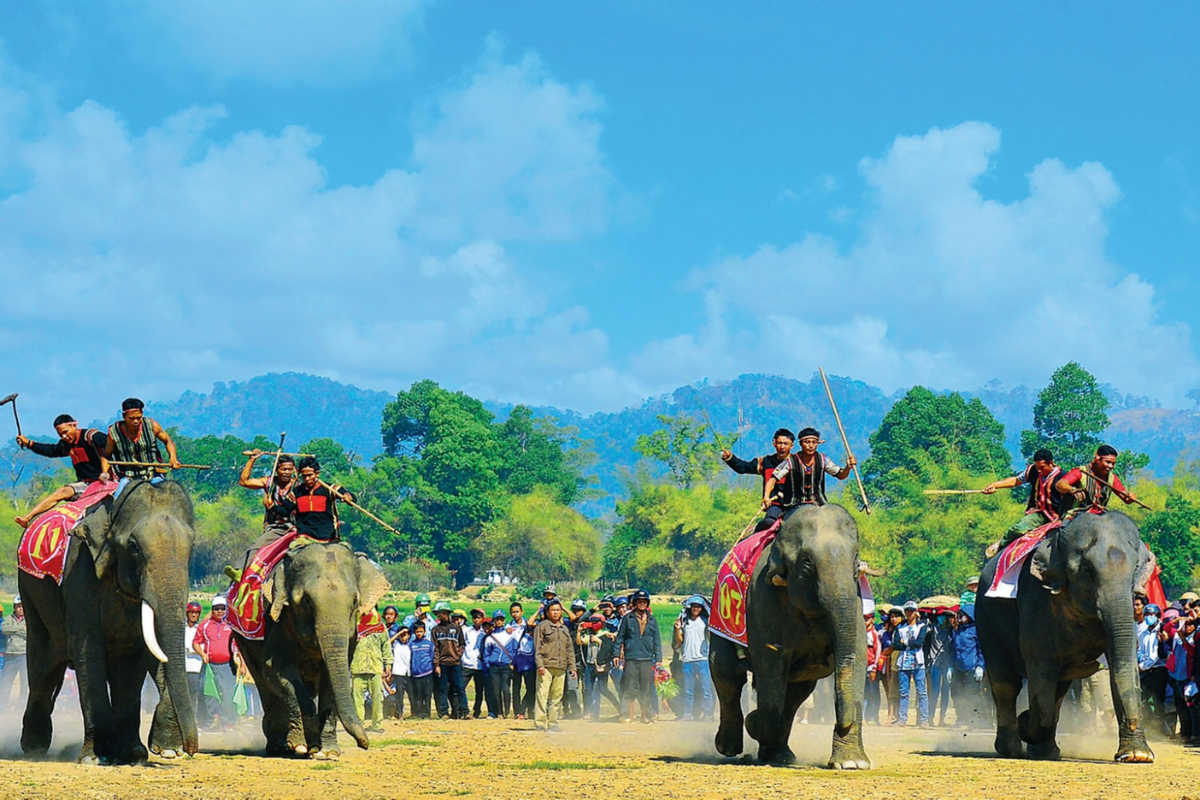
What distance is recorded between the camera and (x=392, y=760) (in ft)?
57.6

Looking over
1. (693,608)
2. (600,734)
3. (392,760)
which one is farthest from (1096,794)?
(693,608)

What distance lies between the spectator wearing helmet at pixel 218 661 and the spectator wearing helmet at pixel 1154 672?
13.3m

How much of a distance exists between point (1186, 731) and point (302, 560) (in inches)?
466

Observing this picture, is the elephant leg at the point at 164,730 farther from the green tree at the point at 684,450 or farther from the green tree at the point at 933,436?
the green tree at the point at 933,436

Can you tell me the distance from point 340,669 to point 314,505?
2021 mm

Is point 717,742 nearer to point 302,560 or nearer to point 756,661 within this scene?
point 756,661

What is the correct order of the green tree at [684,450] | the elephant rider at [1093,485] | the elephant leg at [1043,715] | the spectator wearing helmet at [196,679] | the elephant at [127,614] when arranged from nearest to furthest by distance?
1. the elephant at [127,614]
2. the elephant leg at [1043,715]
3. the elephant rider at [1093,485]
4. the spectator wearing helmet at [196,679]
5. the green tree at [684,450]

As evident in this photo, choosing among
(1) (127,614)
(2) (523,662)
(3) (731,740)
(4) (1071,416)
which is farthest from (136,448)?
(4) (1071,416)

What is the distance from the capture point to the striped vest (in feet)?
54.2

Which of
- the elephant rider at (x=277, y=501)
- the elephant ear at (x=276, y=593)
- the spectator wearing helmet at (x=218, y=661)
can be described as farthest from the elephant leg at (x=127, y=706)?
the spectator wearing helmet at (x=218, y=661)

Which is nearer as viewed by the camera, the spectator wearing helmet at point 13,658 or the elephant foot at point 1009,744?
the elephant foot at point 1009,744

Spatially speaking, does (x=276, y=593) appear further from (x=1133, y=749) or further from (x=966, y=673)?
(x=966, y=673)

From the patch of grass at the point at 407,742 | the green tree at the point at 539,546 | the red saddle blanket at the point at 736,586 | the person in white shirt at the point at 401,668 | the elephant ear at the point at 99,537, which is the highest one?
the green tree at the point at 539,546

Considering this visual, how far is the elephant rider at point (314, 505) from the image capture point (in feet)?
57.4
